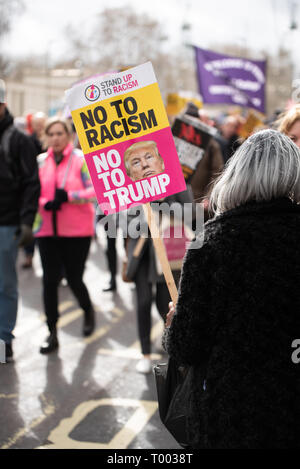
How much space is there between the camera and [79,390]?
4.34 metres

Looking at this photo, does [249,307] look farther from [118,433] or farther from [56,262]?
[56,262]

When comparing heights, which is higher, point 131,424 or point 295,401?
Answer: point 295,401

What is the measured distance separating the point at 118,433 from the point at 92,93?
6.83 ft

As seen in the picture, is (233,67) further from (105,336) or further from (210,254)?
(210,254)

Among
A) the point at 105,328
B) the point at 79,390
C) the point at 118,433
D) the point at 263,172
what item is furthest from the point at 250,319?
the point at 105,328

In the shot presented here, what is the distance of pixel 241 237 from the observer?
1982 mm

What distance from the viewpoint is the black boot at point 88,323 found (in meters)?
5.58

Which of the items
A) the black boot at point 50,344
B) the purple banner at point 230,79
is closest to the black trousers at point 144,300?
the black boot at point 50,344

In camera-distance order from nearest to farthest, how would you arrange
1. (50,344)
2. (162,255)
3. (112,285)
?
1. (162,255)
2. (50,344)
3. (112,285)

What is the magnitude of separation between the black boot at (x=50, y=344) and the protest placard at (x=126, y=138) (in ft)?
8.84

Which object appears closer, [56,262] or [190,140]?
[190,140]

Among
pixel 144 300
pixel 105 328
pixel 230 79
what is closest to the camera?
pixel 144 300

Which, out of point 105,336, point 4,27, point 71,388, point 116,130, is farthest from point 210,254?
point 4,27

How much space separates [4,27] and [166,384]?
Answer: 2436 centimetres
